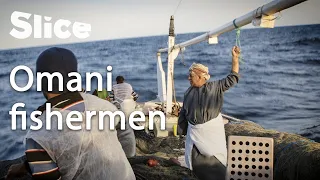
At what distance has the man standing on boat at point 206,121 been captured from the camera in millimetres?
3500

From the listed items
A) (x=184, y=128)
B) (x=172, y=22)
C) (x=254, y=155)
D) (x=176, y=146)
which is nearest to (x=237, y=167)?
(x=254, y=155)

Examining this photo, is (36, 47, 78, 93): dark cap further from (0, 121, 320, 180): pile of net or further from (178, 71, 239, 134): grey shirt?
(178, 71, 239, 134): grey shirt

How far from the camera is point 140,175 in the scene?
2.29 m

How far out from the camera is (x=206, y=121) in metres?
3.58

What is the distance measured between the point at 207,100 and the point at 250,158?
104cm

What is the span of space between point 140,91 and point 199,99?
2456cm

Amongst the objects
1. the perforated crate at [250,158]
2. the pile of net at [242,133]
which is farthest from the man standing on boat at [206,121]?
the perforated crate at [250,158]


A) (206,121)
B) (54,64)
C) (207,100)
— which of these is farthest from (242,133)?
(54,64)

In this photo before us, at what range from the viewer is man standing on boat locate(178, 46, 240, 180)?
350 cm

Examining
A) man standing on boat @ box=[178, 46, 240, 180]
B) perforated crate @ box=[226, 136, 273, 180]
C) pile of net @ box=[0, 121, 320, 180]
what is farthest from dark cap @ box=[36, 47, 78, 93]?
man standing on boat @ box=[178, 46, 240, 180]

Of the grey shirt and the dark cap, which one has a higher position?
the dark cap

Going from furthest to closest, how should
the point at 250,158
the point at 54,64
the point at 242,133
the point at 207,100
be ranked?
the point at 242,133 < the point at 207,100 < the point at 250,158 < the point at 54,64

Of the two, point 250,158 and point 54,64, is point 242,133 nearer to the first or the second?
point 250,158

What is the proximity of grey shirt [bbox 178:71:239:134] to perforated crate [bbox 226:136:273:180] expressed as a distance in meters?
0.96
